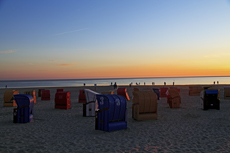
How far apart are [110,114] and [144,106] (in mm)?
3323

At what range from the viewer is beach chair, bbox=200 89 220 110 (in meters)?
16.6

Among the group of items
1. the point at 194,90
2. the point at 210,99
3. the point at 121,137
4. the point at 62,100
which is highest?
the point at 194,90

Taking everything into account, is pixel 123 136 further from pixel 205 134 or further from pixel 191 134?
pixel 205 134

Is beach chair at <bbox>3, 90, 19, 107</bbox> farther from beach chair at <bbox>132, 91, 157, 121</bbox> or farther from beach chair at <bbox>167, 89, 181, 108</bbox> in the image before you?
beach chair at <bbox>167, 89, 181, 108</bbox>

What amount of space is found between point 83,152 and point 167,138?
148 inches

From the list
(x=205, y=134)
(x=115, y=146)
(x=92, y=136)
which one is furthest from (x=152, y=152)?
(x=205, y=134)

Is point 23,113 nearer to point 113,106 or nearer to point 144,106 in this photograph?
point 113,106

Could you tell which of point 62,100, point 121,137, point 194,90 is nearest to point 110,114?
point 121,137

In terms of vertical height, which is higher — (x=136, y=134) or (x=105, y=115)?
(x=105, y=115)

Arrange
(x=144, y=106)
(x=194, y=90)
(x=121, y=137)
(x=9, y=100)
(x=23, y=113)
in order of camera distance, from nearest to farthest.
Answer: (x=121, y=137), (x=23, y=113), (x=144, y=106), (x=9, y=100), (x=194, y=90)

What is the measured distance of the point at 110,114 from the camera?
10.0 metres

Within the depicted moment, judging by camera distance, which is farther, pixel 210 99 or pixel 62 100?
pixel 62 100

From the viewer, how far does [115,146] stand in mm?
7672

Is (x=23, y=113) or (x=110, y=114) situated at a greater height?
(x=110, y=114)
